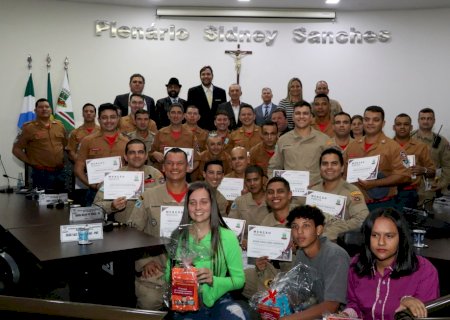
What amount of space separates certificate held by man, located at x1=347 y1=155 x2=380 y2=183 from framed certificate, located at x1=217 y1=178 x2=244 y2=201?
3.73ft

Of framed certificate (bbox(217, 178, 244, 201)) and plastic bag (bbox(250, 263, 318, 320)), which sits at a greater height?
framed certificate (bbox(217, 178, 244, 201))

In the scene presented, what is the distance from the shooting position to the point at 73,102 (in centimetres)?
981

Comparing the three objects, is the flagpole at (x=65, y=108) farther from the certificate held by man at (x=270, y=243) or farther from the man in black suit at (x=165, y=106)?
the certificate held by man at (x=270, y=243)

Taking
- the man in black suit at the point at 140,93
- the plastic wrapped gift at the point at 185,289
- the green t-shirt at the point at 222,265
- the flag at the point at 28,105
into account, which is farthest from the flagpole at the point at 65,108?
the plastic wrapped gift at the point at 185,289

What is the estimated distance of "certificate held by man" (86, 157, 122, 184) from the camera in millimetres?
5242

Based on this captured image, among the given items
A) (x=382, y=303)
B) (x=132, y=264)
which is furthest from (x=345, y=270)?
(x=132, y=264)

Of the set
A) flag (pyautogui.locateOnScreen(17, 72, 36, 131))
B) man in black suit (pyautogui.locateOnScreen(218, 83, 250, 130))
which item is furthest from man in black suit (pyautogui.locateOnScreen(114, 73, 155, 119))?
flag (pyautogui.locateOnScreen(17, 72, 36, 131))

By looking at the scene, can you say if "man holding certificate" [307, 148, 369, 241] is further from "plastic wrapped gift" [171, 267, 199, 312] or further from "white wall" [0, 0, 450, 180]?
"white wall" [0, 0, 450, 180]

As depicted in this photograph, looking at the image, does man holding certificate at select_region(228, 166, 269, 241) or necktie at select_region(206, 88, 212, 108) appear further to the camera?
necktie at select_region(206, 88, 212, 108)

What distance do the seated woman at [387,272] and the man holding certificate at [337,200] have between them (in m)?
1.20

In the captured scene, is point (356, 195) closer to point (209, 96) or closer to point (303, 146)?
point (303, 146)

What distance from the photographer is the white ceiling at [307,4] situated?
31.3ft

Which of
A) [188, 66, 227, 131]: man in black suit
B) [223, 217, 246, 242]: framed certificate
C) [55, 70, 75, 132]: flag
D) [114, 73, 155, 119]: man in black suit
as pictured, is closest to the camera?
[223, 217, 246, 242]: framed certificate

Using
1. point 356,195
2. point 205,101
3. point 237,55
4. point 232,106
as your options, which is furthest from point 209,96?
point 356,195
